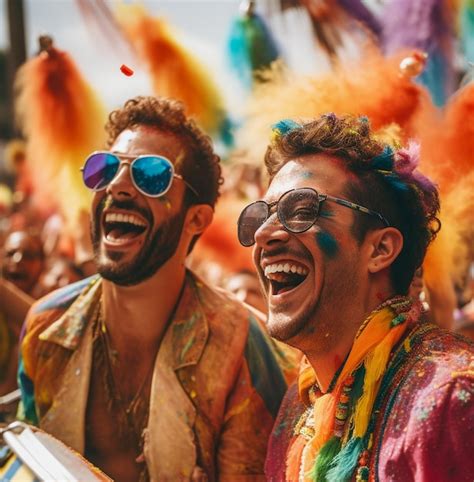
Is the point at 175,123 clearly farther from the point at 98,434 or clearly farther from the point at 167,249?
the point at 98,434

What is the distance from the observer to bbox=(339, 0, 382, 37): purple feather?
13.5 feet

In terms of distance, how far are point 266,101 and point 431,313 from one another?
1.11m

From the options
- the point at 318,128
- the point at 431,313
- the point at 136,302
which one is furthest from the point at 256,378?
the point at 318,128

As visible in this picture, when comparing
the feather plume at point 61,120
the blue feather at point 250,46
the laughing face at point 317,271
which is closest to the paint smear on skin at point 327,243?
the laughing face at point 317,271

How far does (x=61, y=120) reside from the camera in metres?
4.19

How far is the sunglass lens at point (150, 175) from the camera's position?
291cm

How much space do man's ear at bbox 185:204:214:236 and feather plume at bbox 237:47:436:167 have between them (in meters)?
0.32

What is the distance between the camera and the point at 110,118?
3.22 m

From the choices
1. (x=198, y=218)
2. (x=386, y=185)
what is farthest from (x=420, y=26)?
(x=386, y=185)

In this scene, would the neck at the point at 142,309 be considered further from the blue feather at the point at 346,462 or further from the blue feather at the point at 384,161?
the blue feather at the point at 346,462

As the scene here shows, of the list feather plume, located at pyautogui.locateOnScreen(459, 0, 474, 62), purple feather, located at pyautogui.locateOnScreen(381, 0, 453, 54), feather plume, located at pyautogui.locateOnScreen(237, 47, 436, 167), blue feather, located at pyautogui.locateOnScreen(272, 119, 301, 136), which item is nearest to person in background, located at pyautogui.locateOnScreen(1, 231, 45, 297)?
feather plume, located at pyautogui.locateOnScreen(237, 47, 436, 167)

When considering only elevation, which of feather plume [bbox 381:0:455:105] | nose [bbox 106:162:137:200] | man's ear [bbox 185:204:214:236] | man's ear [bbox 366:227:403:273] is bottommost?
man's ear [bbox 366:227:403:273]

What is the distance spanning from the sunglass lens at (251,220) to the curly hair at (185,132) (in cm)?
79

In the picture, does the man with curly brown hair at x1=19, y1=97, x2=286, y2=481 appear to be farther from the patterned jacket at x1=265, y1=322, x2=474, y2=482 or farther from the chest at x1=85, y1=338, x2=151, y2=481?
the patterned jacket at x1=265, y1=322, x2=474, y2=482
